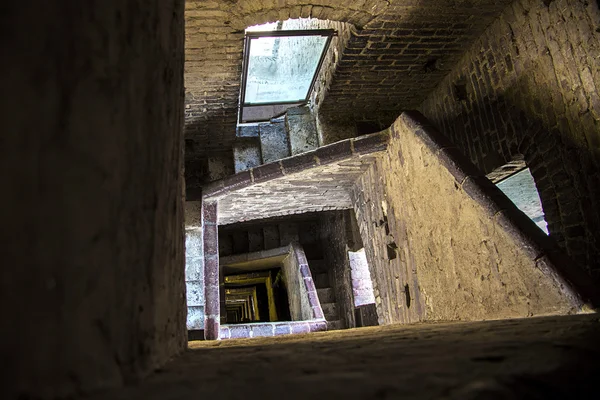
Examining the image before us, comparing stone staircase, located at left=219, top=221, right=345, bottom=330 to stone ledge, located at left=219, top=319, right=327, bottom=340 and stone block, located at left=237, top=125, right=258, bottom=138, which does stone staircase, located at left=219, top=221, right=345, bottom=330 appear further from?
stone block, located at left=237, top=125, right=258, bottom=138

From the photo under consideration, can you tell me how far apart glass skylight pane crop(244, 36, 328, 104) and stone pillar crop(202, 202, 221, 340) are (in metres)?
1.99

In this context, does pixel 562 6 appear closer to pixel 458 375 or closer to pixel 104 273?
pixel 458 375

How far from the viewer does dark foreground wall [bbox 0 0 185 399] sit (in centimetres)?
81

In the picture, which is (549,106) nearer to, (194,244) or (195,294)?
(194,244)

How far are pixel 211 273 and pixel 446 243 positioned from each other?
294 centimetres

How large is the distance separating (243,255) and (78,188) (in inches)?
352

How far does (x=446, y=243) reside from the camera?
344 cm

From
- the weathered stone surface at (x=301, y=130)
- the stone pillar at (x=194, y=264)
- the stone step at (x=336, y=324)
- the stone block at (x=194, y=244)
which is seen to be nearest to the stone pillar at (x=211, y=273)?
the stone pillar at (x=194, y=264)

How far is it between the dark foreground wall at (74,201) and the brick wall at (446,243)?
2.08m

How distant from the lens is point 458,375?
2.93 feet

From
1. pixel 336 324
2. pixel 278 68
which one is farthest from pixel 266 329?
pixel 278 68

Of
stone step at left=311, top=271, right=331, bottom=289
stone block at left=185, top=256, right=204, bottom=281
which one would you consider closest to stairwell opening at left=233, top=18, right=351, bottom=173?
stone block at left=185, top=256, right=204, bottom=281

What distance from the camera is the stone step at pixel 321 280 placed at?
9.36 m

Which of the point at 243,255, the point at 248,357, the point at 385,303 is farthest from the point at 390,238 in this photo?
the point at 243,255
